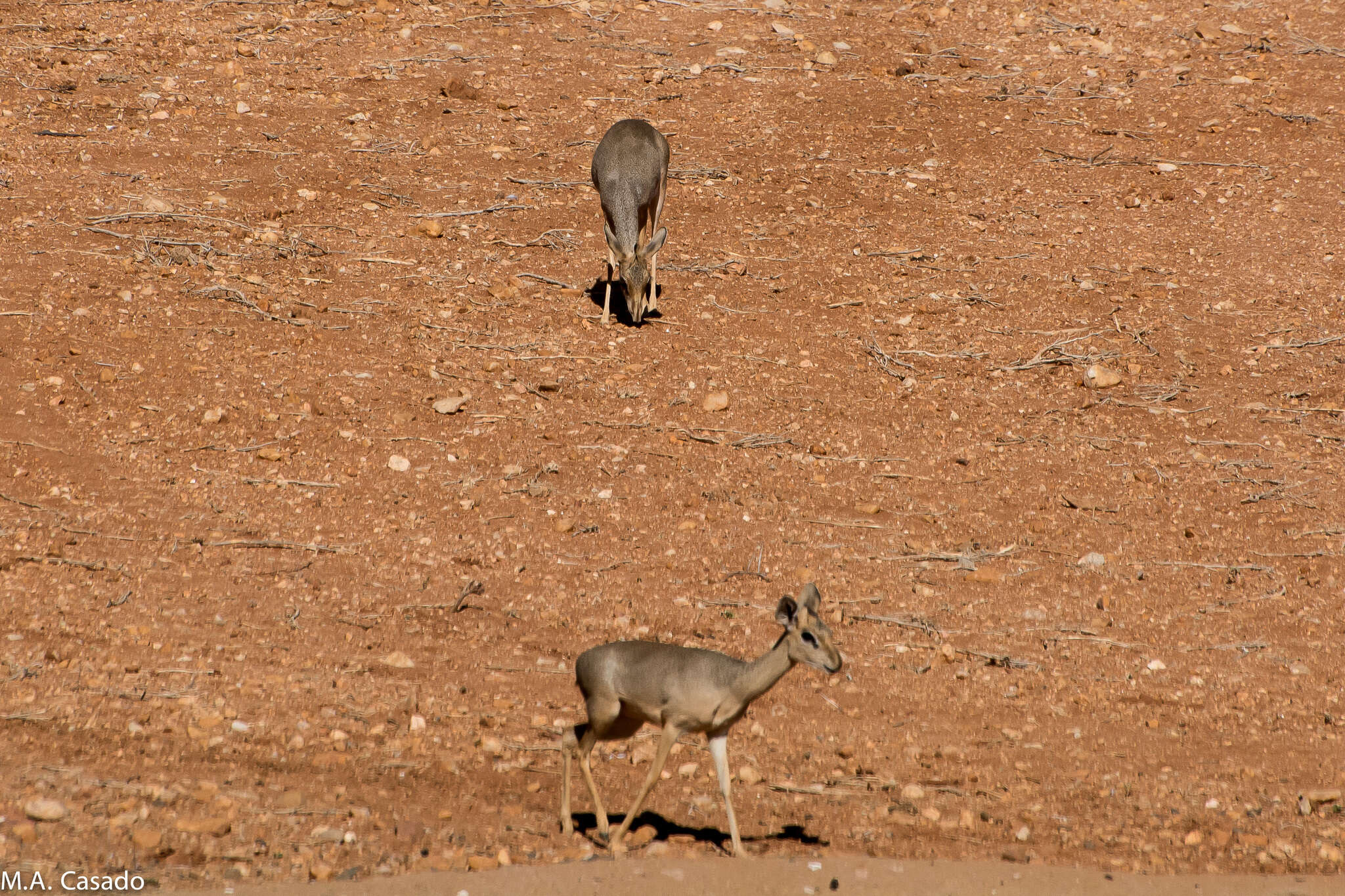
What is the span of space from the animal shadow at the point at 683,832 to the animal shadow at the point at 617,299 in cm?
576

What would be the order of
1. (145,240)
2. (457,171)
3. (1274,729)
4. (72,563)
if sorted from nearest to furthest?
(1274,729) < (72,563) < (145,240) < (457,171)

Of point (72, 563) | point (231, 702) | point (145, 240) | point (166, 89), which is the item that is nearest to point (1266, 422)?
point (231, 702)

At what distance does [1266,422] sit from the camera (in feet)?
31.8

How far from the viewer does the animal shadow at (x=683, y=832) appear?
532cm

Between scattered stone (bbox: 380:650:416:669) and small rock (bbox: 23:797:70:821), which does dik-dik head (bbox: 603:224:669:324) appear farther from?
small rock (bbox: 23:797:70:821)

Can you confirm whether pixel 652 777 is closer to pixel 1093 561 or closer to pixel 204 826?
pixel 204 826

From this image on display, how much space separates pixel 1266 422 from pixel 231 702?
25.5 ft

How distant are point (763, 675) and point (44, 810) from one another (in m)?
2.87

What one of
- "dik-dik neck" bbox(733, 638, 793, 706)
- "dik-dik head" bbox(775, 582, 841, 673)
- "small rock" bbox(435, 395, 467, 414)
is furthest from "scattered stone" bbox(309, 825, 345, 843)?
"small rock" bbox(435, 395, 467, 414)

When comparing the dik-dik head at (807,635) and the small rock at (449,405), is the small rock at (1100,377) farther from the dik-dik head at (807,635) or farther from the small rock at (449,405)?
the dik-dik head at (807,635)

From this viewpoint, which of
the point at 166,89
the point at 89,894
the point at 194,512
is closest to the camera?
the point at 89,894

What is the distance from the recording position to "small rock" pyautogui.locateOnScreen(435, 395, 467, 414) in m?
9.18

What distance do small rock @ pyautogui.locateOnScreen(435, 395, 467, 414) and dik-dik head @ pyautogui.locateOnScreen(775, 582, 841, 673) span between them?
186 inches

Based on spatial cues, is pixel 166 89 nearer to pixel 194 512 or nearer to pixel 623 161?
pixel 623 161
